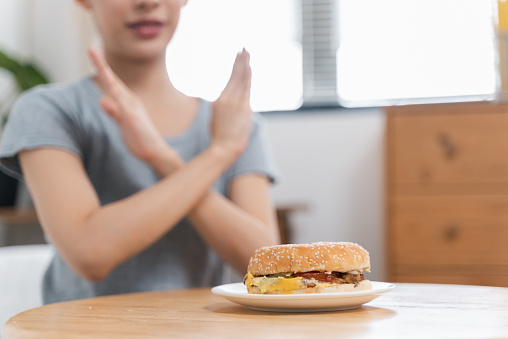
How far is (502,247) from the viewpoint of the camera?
6.85ft

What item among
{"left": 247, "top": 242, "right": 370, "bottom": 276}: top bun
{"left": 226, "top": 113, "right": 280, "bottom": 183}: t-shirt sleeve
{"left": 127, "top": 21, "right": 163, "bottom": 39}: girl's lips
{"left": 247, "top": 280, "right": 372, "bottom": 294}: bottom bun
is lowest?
{"left": 247, "top": 280, "right": 372, "bottom": 294}: bottom bun

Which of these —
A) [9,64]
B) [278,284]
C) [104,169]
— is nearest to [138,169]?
[104,169]

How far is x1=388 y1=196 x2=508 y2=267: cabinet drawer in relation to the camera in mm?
2102

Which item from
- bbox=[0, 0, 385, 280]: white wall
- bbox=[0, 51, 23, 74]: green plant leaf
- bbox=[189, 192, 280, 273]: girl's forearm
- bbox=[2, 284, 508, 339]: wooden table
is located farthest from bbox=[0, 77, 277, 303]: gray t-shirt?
bbox=[0, 51, 23, 74]: green plant leaf

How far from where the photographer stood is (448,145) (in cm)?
215

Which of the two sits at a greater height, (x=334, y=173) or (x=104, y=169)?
(x=104, y=169)

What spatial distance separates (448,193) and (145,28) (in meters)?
1.18

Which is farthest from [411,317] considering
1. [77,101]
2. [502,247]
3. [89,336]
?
[502,247]

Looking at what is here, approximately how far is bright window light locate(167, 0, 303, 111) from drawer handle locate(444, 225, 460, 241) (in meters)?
0.87

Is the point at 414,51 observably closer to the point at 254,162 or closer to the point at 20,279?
the point at 254,162

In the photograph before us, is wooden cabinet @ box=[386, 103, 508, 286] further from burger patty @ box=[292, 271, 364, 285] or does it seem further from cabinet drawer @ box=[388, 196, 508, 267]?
burger patty @ box=[292, 271, 364, 285]

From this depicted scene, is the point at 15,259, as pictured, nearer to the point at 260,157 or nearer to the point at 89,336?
the point at 260,157

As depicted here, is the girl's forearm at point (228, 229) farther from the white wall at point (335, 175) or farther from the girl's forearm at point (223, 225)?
the white wall at point (335, 175)

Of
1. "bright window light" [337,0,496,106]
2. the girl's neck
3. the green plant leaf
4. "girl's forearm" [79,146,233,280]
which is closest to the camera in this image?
"girl's forearm" [79,146,233,280]
